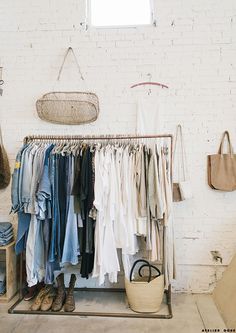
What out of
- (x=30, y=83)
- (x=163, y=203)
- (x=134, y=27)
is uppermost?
(x=134, y=27)

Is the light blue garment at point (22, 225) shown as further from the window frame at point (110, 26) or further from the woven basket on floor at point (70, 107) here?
the window frame at point (110, 26)

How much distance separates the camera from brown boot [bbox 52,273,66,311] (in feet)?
9.72

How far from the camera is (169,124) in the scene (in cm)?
335

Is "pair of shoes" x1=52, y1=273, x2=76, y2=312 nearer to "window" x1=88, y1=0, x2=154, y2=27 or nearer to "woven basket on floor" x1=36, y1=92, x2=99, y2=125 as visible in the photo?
"woven basket on floor" x1=36, y1=92, x2=99, y2=125

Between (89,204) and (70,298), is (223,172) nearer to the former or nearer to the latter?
(89,204)

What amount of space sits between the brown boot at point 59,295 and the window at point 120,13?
2.56 m

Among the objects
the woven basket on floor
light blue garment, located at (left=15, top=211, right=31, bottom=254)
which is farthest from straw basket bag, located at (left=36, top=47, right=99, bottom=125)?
light blue garment, located at (left=15, top=211, right=31, bottom=254)

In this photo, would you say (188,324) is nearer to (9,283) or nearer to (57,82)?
(9,283)

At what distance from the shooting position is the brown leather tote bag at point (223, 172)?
3.24m

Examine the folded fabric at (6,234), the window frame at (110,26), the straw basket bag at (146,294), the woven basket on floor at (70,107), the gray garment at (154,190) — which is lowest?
the straw basket bag at (146,294)

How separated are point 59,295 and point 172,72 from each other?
2.42 metres

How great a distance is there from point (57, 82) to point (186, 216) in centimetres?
191

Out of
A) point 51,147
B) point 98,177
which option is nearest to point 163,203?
point 98,177

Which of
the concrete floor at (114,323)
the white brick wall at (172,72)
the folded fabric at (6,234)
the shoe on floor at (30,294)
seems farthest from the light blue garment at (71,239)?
the white brick wall at (172,72)
